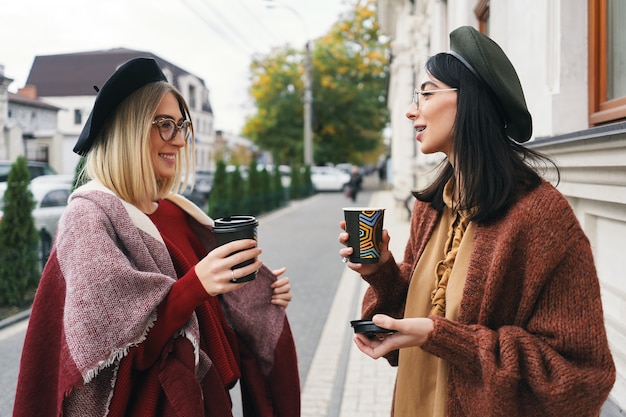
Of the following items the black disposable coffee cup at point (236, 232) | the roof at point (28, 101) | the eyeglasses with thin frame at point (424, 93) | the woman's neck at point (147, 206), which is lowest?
the black disposable coffee cup at point (236, 232)

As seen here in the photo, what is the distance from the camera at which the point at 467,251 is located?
154 centimetres

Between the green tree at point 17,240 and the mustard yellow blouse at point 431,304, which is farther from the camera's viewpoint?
the green tree at point 17,240

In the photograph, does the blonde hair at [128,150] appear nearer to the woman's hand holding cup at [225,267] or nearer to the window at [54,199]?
the woman's hand holding cup at [225,267]

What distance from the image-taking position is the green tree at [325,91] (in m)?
35.1

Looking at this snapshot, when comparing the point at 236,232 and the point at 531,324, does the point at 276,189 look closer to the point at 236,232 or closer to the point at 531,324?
the point at 236,232

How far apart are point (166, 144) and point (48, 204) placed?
27.3ft

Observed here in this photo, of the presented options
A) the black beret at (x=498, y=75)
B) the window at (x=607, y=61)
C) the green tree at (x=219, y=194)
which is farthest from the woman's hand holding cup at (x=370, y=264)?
the green tree at (x=219, y=194)

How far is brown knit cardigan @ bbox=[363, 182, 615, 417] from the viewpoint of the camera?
1.32m

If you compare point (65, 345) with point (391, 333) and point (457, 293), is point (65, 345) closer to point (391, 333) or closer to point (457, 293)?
point (391, 333)

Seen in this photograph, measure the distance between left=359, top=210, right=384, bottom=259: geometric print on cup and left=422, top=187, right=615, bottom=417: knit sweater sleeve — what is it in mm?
341

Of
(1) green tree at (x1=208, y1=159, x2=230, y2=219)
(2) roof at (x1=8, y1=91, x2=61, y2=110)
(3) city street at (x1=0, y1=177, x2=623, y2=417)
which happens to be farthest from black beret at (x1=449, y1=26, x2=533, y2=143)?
(2) roof at (x1=8, y1=91, x2=61, y2=110)

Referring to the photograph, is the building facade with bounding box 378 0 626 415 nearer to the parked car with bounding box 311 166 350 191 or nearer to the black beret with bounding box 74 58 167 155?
the black beret with bounding box 74 58 167 155

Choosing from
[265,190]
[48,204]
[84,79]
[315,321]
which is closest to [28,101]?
[265,190]

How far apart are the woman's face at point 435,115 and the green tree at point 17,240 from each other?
667 centimetres
